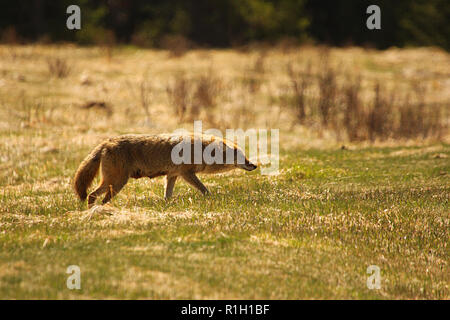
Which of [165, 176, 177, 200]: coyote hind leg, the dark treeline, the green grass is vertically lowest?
the green grass

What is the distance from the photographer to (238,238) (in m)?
8.25

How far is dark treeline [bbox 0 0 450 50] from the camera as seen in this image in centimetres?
3988

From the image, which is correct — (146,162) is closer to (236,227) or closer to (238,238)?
(236,227)

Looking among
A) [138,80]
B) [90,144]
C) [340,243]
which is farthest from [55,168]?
[138,80]

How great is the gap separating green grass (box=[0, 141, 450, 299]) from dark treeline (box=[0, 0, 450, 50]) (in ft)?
83.0

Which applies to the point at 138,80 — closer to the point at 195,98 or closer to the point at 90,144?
the point at 195,98

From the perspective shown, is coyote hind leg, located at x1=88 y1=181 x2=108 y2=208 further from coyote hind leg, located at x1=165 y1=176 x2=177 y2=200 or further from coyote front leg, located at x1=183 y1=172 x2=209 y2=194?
coyote front leg, located at x1=183 y1=172 x2=209 y2=194

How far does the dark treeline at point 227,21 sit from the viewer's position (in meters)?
39.9

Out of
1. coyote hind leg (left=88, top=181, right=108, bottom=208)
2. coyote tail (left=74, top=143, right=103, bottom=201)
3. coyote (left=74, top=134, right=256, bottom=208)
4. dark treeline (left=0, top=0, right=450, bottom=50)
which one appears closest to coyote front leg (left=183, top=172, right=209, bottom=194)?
coyote (left=74, top=134, right=256, bottom=208)

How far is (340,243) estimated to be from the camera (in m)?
8.55

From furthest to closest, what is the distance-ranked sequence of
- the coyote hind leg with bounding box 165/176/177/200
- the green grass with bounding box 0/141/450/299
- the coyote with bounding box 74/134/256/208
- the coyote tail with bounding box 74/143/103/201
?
the coyote hind leg with bounding box 165/176/177/200
the coyote with bounding box 74/134/256/208
the coyote tail with bounding box 74/143/103/201
the green grass with bounding box 0/141/450/299

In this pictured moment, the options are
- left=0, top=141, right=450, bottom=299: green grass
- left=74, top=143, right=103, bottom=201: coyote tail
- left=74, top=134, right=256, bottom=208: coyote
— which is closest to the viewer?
left=0, top=141, right=450, bottom=299: green grass
